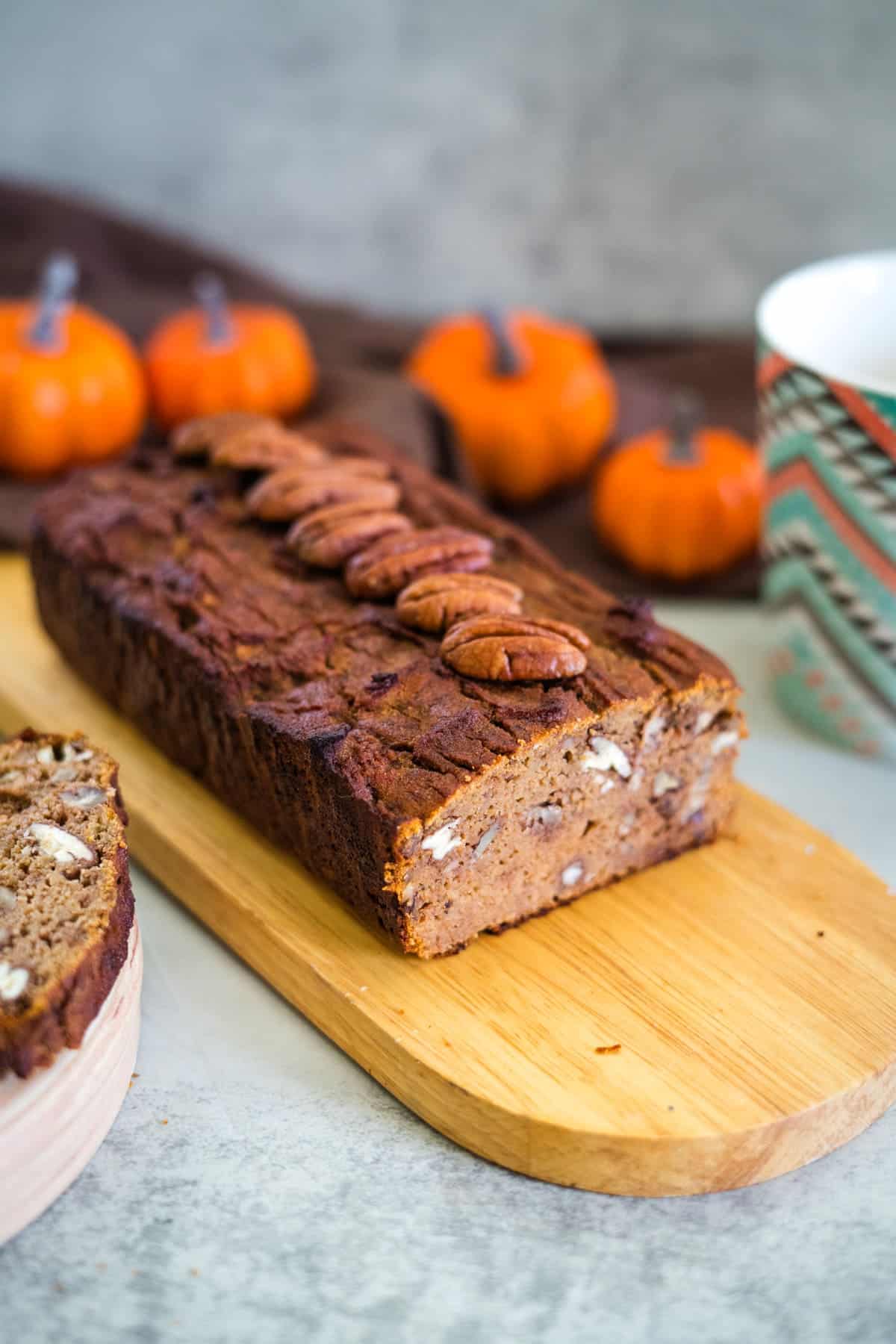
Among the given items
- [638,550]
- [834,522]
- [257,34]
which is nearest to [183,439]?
[638,550]

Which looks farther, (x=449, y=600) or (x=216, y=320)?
(x=216, y=320)

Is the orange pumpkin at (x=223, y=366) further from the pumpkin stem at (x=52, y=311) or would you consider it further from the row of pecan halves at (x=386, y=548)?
the row of pecan halves at (x=386, y=548)

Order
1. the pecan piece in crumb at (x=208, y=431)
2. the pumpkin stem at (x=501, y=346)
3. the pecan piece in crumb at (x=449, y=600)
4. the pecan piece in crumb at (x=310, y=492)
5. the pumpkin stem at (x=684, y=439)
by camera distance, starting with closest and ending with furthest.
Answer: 1. the pecan piece in crumb at (x=449, y=600)
2. the pecan piece in crumb at (x=310, y=492)
3. the pecan piece in crumb at (x=208, y=431)
4. the pumpkin stem at (x=684, y=439)
5. the pumpkin stem at (x=501, y=346)

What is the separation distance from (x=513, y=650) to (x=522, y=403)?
1.69 meters

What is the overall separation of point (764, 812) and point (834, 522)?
59 centimetres

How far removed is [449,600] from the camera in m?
2.76

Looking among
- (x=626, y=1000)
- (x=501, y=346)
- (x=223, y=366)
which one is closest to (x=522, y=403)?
(x=501, y=346)

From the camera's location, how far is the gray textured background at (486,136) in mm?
4629

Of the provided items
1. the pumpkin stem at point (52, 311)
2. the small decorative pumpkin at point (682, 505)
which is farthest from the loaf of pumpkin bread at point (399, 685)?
the pumpkin stem at point (52, 311)

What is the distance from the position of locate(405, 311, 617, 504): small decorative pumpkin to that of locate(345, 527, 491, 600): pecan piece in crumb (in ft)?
3.77

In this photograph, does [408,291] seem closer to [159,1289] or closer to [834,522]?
[834,522]

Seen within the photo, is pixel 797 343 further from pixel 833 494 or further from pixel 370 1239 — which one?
pixel 370 1239

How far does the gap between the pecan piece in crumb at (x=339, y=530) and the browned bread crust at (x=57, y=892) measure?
0.61 meters

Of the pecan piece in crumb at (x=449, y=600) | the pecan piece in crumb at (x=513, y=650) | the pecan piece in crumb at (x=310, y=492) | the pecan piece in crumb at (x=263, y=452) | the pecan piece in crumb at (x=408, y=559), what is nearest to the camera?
the pecan piece in crumb at (x=513, y=650)
